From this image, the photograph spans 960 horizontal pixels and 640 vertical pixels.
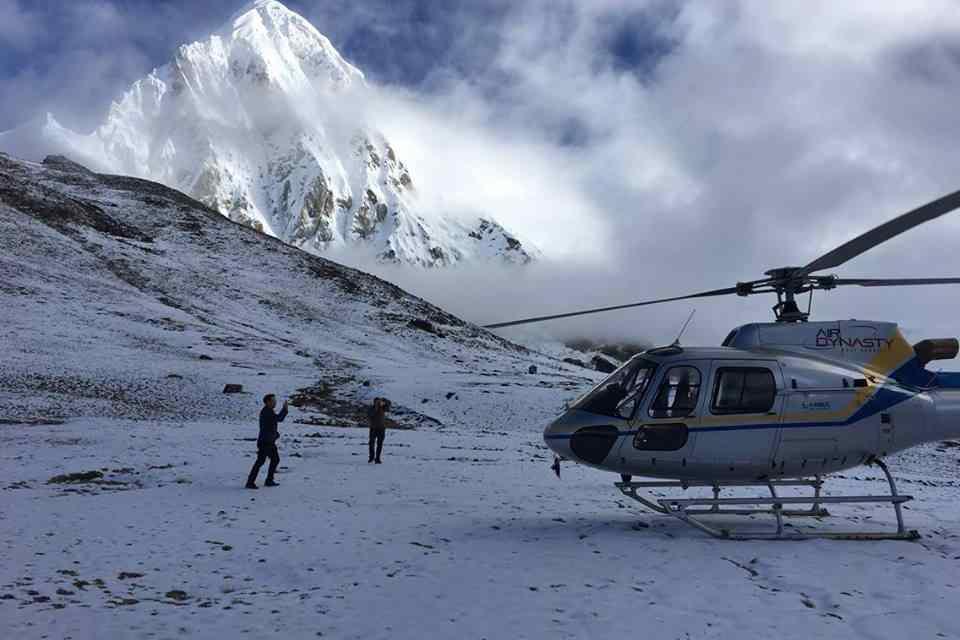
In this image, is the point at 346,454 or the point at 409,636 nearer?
the point at 409,636

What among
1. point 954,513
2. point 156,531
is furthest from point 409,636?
point 954,513

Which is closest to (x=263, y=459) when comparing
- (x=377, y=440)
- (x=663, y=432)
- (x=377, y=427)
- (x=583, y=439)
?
(x=377, y=427)

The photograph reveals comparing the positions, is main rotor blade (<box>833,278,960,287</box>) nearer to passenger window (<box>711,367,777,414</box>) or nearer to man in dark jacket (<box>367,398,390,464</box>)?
passenger window (<box>711,367,777,414</box>)

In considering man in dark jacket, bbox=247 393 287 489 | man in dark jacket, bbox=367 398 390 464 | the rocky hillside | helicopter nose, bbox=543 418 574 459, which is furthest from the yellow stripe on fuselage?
the rocky hillside

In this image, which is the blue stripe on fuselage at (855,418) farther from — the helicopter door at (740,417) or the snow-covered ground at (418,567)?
the snow-covered ground at (418,567)

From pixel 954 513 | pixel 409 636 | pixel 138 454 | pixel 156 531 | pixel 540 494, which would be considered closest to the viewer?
pixel 409 636

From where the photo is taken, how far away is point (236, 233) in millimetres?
90000

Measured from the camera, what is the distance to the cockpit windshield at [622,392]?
10.2m

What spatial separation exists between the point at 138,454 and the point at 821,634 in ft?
54.5

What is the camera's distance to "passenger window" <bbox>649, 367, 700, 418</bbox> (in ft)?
33.3

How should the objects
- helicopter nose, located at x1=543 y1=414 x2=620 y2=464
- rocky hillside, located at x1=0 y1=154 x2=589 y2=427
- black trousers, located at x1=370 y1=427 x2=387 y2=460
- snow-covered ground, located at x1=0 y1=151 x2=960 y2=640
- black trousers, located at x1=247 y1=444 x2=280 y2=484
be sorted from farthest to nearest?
rocky hillside, located at x1=0 y1=154 x2=589 y2=427 → black trousers, located at x1=370 y1=427 x2=387 y2=460 → black trousers, located at x1=247 y1=444 x2=280 y2=484 → helicopter nose, located at x1=543 y1=414 x2=620 y2=464 → snow-covered ground, located at x1=0 y1=151 x2=960 y2=640

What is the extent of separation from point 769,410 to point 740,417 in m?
0.52

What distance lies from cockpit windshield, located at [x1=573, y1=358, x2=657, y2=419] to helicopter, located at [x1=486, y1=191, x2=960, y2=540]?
0.02 m

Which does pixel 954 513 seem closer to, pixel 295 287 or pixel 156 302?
pixel 156 302
